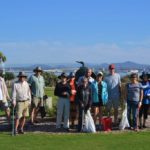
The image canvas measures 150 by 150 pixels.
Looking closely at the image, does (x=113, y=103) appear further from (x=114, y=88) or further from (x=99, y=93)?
(x=99, y=93)

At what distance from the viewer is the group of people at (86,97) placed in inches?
543

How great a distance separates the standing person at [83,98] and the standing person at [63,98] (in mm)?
404

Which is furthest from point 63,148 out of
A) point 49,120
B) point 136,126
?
point 49,120

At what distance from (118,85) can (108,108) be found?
0.94 m

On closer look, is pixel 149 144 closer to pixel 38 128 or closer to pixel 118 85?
pixel 118 85

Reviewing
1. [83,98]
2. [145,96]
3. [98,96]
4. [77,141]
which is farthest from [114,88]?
[77,141]

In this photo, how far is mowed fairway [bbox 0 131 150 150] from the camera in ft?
37.6

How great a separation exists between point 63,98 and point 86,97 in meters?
0.80

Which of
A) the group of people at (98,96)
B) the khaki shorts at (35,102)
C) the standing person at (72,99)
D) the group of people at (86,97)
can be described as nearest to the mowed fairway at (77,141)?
the group of people at (86,97)

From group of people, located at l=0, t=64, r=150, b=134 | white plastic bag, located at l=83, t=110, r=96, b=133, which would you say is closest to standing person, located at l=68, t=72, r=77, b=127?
group of people, located at l=0, t=64, r=150, b=134

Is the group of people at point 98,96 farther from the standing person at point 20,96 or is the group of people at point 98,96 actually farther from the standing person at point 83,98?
the standing person at point 20,96

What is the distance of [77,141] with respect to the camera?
12234mm

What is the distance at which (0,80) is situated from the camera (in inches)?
555

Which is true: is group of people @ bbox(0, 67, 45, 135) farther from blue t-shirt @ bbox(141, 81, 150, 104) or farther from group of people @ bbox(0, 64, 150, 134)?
blue t-shirt @ bbox(141, 81, 150, 104)
